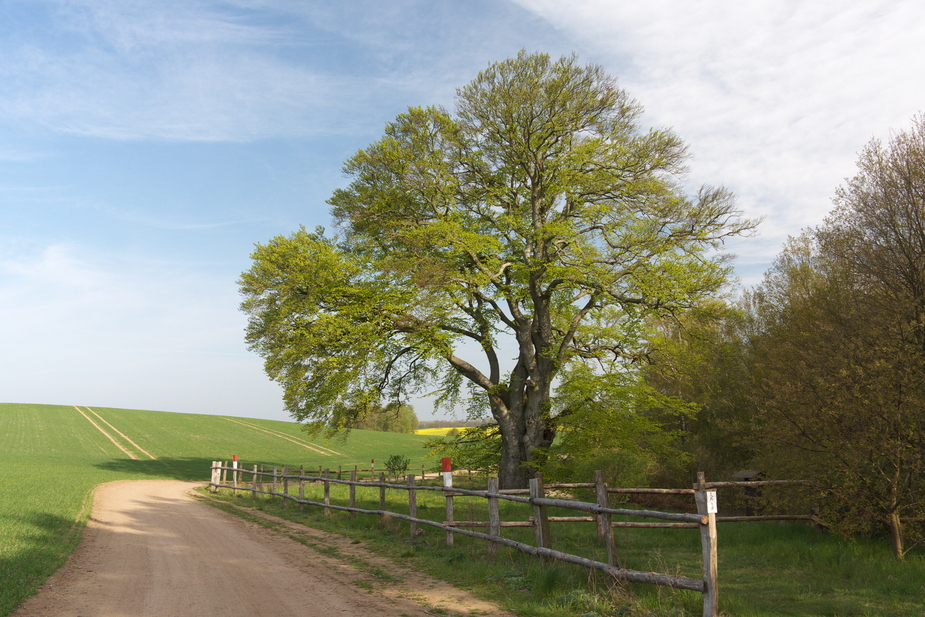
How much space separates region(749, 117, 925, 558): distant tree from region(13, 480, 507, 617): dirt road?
683 centimetres

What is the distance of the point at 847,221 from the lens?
517 inches

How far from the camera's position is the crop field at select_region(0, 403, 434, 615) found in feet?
34.8

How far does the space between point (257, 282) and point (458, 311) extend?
23.1 ft

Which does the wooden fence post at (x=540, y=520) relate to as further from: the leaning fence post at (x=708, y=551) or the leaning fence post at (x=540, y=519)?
the leaning fence post at (x=708, y=551)

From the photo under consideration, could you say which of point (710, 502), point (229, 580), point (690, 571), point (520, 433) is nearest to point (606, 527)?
point (710, 502)

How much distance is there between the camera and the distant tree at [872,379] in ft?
31.5

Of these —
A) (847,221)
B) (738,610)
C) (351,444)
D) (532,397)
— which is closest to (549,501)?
(738,610)

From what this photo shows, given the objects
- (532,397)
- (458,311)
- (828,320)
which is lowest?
(532,397)

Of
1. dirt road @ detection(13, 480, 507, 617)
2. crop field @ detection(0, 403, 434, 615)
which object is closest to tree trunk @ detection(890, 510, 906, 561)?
dirt road @ detection(13, 480, 507, 617)

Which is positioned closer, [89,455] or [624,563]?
[624,563]

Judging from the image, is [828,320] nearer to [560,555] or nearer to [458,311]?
[560,555]

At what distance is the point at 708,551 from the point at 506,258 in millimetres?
15713

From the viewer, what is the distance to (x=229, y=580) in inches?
328

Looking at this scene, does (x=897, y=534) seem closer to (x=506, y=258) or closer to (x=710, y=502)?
(x=710, y=502)
